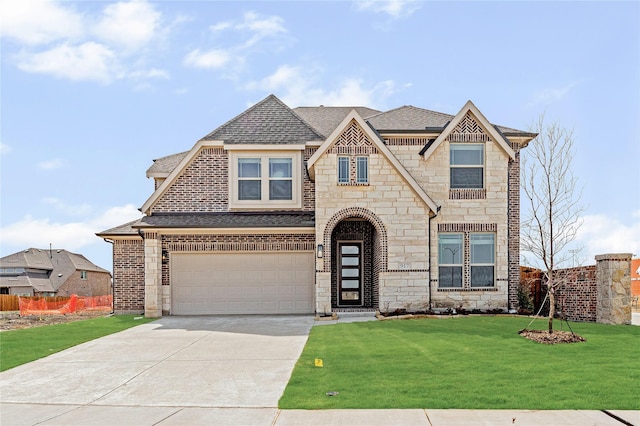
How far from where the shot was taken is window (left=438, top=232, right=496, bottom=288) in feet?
66.1

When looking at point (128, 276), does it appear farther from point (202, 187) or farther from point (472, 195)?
point (472, 195)

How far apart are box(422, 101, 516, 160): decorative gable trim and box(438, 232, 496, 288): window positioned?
10.3ft

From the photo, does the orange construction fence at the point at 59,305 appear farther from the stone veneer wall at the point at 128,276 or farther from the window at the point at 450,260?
the window at the point at 450,260

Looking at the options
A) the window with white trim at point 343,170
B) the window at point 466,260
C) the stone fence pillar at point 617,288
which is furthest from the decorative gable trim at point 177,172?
the stone fence pillar at point 617,288

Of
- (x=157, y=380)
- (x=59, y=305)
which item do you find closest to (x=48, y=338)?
(x=157, y=380)

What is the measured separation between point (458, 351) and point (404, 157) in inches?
404

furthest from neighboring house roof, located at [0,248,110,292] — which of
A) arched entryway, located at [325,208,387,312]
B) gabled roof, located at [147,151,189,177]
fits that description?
arched entryway, located at [325,208,387,312]

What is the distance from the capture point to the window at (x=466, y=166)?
20.5 m

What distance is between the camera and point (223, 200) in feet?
70.3

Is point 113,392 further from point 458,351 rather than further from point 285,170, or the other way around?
point 285,170

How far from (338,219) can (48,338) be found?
9.59m

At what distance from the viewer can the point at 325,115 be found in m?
26.2

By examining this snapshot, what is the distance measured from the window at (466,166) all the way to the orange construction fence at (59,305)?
2104 centimetres

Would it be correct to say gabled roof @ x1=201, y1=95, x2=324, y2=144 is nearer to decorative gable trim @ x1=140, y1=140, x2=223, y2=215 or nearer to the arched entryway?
decorative gable trim @ x1=140, y1=140, x2=223, y2=215
